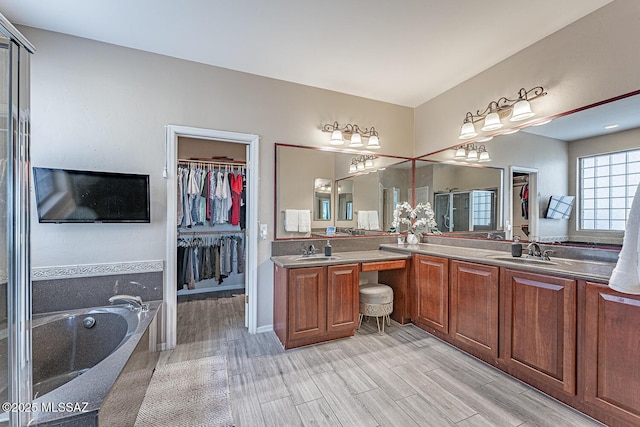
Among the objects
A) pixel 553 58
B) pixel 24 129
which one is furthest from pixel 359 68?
pixel 24 129

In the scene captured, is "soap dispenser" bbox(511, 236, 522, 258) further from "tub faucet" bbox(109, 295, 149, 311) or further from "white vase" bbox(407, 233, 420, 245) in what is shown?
"tub faucet" bbox(109, 295, 149, 311)

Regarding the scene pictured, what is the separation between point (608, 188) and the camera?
1.98m

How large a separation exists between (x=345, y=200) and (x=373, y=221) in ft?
1.61

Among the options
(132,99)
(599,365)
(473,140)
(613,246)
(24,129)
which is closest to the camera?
(24,129)

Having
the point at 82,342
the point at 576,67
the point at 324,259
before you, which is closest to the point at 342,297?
the point at 324,259

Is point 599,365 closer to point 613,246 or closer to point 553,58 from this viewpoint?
point 613,246

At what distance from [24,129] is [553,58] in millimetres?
3523

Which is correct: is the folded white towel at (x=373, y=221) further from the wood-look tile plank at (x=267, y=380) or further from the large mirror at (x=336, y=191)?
the wood-look tile plank at (x=267, y=380)

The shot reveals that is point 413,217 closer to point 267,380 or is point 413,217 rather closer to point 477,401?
point 477,401

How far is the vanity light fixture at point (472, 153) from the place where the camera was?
2.88 m

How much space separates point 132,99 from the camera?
2.41 metres

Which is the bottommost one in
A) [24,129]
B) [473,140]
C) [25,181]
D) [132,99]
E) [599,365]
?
[599,365]

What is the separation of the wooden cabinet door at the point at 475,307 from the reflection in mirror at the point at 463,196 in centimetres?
77

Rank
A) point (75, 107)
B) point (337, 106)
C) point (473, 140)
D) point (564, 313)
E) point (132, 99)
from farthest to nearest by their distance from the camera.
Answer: point (337, 106), point (473, 140), point (132, 99), point (75, 107), point (564, 313)
